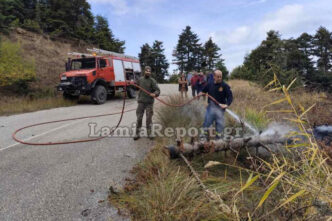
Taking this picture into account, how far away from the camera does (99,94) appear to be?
10.8 m

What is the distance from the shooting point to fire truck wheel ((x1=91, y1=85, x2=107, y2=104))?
35.1ft

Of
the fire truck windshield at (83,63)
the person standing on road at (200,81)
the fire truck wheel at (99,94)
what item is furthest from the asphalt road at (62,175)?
the fire truck windshield at (83,63)

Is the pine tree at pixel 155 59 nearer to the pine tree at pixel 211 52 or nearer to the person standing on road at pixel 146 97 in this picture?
the pine tree at pixel 211 52

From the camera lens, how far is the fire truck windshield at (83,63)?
35.9 feet

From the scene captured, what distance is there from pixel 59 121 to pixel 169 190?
6052mm

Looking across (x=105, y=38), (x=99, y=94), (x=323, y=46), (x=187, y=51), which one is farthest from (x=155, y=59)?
(x=99, y=94)

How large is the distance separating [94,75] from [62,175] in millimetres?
8182

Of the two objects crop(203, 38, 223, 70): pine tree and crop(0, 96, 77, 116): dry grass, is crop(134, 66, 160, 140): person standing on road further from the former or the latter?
crop(203, 38, 223, 70): pine tree

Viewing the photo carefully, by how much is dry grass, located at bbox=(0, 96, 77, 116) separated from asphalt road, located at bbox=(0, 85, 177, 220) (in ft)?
15.2

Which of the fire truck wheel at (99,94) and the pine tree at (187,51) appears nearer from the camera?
the fire truck wheel at (99,94)

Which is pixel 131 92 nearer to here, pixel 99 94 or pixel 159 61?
pixel 99 94

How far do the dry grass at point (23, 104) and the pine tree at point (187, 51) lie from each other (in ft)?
162

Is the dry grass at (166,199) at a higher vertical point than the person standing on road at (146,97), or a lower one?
lower

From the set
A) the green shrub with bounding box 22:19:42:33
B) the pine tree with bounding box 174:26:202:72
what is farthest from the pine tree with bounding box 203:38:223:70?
the green shrub with bounding box 22:19:42:33
